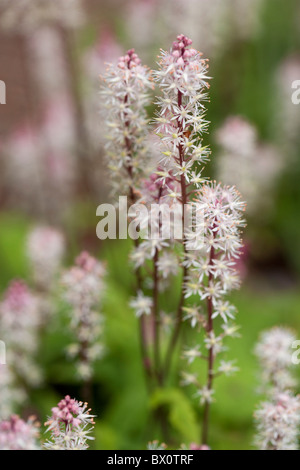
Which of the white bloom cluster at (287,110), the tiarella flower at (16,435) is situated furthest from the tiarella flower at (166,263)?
the white bloom cluster at (287,110)

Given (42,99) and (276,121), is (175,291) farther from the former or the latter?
(42,99)

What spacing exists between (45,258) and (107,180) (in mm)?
728

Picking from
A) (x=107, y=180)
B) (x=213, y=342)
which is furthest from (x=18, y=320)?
(x=213, y=342)

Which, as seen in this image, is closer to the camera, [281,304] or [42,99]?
[281,304]

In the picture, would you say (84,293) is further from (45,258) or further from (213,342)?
(45,258)

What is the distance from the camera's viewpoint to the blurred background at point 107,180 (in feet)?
10.2

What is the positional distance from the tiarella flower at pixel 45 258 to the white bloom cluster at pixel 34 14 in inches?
52.1

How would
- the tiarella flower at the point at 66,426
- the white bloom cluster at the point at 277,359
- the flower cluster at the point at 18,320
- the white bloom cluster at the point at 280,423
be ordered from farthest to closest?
the flower cluster at the point at 18,320, the white bloom cluster at the point at 277,359, the white bloom cluster at the point at 280,423, the tiarella flower at the point at 66,426

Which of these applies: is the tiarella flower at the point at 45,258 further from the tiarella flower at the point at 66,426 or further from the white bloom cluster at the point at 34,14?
the tiarella flower at the point at 66,426

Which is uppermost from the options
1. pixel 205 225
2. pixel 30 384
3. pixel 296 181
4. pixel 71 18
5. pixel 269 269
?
pixel 71 18

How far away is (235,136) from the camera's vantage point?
3.31 metres

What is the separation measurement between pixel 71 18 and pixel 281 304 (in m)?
2.42

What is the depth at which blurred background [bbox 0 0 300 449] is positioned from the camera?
3.10 metres
